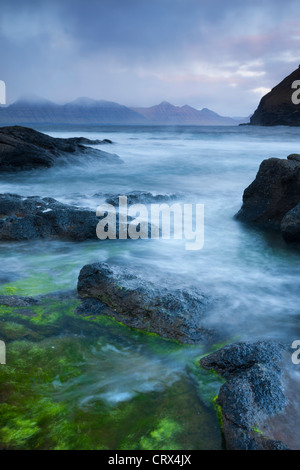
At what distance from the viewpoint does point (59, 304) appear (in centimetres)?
367

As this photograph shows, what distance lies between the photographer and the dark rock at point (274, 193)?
6500mm

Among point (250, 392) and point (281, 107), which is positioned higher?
point (281, 107)

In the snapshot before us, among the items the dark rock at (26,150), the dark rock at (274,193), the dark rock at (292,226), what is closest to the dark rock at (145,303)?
the dark rock at (292,226)

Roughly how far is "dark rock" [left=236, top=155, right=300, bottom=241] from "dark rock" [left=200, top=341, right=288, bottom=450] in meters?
4.04

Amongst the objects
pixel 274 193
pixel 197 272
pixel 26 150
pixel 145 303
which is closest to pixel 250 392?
pixel 145 303

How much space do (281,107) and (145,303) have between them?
102 meters

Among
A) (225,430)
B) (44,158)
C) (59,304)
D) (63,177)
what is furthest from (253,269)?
(44,158)

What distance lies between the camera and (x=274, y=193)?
263 inches

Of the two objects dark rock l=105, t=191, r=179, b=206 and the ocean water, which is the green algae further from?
dark rock l=105, t=191, r=179, b=206

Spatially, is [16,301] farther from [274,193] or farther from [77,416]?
[274,193]

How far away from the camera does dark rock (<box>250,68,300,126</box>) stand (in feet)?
285

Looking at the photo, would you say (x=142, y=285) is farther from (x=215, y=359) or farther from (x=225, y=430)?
(x=225, y=430)

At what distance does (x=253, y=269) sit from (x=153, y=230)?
1.98m

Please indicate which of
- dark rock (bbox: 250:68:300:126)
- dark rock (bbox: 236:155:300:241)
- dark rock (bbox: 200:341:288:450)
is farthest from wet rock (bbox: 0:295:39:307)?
dark rock (bbox: 250:68:300:126)
